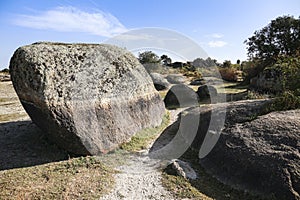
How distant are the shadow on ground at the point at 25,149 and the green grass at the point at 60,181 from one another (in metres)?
0.51

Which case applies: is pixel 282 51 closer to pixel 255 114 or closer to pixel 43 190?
pixel 255 114

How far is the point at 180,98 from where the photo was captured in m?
16.5

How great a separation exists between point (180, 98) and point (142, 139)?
299 inches

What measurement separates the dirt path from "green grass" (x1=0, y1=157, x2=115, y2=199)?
0.90 ft

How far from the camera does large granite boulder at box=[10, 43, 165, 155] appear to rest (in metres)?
7.08

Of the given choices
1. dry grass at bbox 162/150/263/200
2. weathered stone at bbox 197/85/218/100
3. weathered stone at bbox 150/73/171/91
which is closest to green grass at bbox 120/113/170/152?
dry grass at bbox 162/150/263/200

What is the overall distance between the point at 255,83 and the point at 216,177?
44.8 feet

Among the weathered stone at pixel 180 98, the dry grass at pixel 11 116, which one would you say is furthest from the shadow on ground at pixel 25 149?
the weathered stone at pixel 180 98

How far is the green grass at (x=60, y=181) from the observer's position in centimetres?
559

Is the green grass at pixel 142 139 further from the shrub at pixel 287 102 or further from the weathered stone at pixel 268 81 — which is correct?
the weathered stone at pixel 268 81

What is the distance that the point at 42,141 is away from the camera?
28.2 ft

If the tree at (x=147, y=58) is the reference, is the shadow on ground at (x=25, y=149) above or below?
below

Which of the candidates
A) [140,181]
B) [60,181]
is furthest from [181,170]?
A: [60,181]

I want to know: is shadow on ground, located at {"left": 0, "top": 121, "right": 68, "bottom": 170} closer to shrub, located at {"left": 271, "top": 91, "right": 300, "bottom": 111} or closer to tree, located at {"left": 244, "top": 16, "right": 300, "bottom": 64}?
shrub, located at {"left": 271, "top": 91, "right": 300, "bottom": 111}
